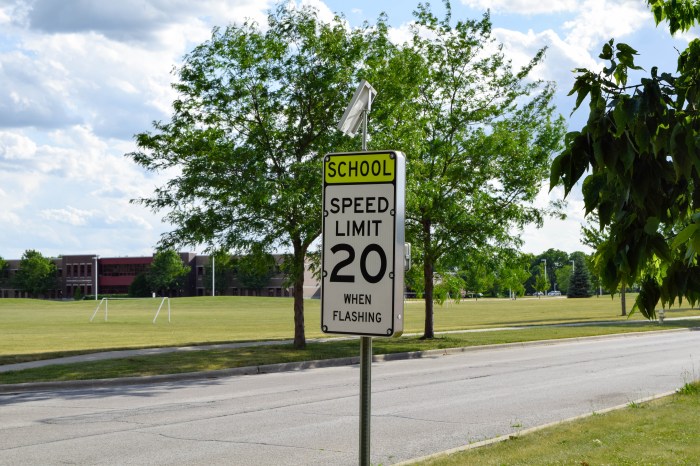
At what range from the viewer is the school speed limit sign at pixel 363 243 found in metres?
4.57

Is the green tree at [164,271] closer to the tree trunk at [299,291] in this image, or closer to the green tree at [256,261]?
the tree trunk at [299,291]

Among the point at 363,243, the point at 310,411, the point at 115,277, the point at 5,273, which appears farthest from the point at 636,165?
the point at 5,273

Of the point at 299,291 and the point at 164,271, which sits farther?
the point at 164,271

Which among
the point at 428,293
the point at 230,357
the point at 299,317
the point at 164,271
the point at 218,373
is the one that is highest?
the point at 164,271

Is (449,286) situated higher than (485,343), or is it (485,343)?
(449,286)

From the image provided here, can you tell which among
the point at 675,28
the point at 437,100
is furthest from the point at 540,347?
the point at 675,28

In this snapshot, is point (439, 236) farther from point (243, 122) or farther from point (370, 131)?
point (243, 122)

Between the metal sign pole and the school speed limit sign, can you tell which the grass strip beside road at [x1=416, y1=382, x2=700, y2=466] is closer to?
the metal sign pole

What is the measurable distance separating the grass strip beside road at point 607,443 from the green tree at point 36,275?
139 meters

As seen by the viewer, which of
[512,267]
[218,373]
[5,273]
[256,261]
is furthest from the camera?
[5,273]

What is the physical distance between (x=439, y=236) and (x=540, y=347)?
4.97 meters

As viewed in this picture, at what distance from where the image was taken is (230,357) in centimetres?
2211

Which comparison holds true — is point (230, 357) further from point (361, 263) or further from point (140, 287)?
point (140, 287)

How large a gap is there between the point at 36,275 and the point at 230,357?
127m
